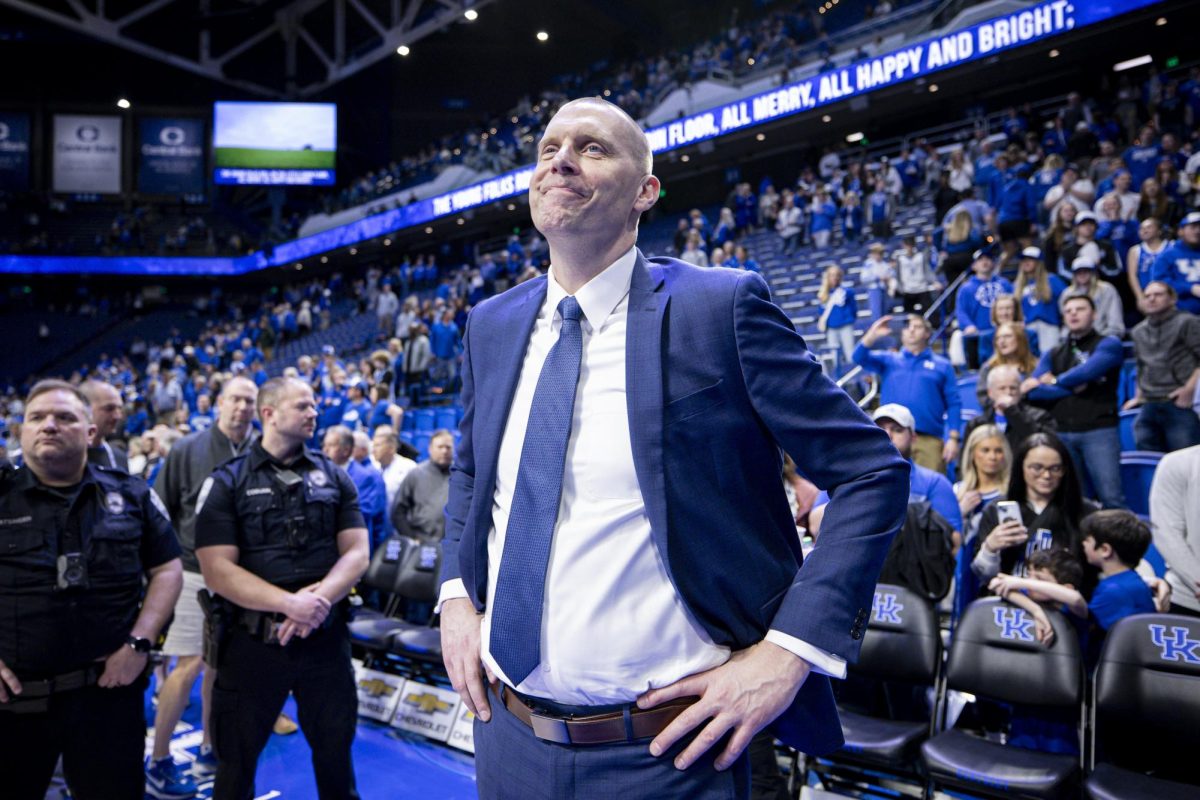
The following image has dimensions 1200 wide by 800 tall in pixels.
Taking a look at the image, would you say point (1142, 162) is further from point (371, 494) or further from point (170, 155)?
point (170, 155)

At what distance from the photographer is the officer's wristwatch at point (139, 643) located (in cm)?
270

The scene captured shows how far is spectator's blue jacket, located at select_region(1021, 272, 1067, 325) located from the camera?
239 inches

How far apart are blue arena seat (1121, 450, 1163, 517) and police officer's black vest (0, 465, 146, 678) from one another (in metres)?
5.12

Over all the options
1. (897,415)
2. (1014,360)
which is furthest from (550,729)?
(1014,360)

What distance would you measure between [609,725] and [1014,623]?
2.59 m

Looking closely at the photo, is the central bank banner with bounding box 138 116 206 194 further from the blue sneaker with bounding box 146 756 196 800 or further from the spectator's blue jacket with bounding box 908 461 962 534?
the spectator's blue jacket with bounding box 908 461 962 534

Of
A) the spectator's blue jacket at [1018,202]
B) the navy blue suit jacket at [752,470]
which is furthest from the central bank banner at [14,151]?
the navy blue suit jacket at [752,470]

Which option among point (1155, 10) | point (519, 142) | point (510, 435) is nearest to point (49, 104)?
point (519, 142)

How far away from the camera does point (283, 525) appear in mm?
3041

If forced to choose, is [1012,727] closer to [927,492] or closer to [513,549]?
[927,492]

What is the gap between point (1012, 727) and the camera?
323 centimetres

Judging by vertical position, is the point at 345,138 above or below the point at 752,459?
above

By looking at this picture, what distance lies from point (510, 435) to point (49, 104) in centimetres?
3385

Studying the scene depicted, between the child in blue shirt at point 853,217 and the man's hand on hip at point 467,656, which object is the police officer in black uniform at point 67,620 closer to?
the man's hand on hip at point 467,656
